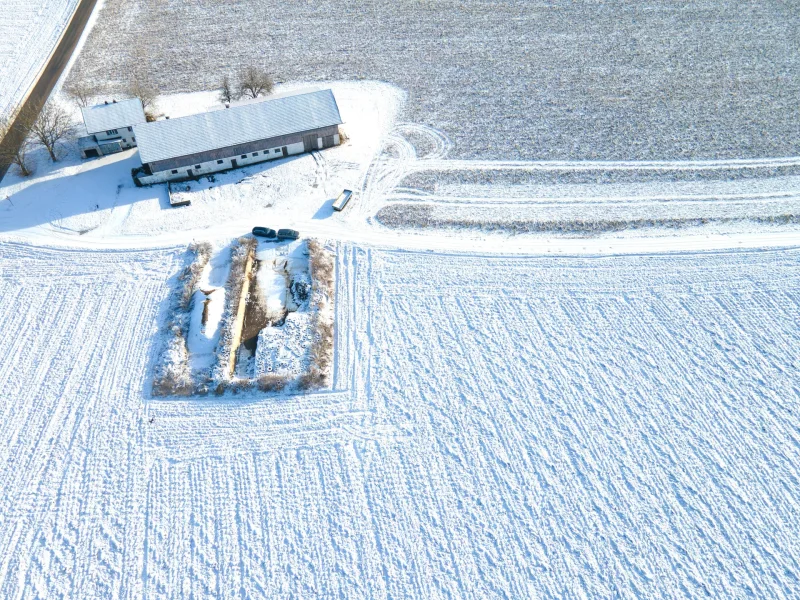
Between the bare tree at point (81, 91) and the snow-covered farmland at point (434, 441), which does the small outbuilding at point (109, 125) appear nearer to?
the bare tree at point (81, 91)

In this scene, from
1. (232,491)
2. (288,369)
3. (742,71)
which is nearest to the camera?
(232,491)

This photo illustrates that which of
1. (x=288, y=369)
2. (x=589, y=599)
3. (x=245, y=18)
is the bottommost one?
(x=589, y=599)

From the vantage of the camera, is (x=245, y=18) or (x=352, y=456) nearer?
(x=352, y=456)

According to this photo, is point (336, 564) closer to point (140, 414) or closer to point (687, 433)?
point (140, 414)

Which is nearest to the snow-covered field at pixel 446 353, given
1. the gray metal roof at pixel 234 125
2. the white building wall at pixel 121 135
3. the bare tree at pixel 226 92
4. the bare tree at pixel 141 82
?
the bare tree at pixel 141 82

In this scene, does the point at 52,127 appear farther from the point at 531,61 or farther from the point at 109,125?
the point at 531,61

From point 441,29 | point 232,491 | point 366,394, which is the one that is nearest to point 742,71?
point 441,29

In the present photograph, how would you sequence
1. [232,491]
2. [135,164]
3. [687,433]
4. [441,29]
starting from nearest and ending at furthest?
1. [232,491]
2. [687,433]
3. [135,164]
4. [441,29]
